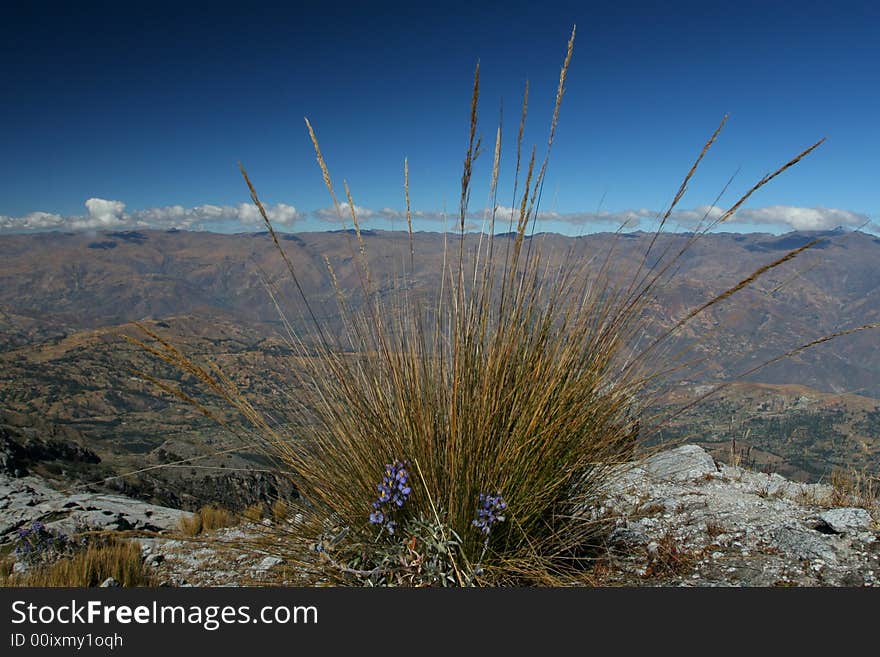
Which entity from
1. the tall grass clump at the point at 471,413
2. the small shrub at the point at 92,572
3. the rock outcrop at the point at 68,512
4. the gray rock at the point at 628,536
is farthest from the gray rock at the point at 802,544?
the rock outcrop at the point at 68,512

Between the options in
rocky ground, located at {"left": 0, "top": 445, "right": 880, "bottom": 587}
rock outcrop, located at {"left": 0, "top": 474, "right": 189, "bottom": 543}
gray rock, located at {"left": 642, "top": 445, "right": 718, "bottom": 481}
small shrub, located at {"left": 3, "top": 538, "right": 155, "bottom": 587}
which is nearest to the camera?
rocky ground, located at {"left": 0, "top": 445, "right": 880, "bottom": 587}

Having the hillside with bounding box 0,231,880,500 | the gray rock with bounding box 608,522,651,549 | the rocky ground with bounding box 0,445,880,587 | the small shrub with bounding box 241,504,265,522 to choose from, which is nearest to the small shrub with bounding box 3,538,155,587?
the rocky ground with bounding box 0,445,880,587

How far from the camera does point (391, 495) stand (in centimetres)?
203

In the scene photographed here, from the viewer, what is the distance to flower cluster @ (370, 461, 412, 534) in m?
1.97

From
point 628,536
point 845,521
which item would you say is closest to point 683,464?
point 845,521

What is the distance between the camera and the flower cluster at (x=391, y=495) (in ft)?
6.46

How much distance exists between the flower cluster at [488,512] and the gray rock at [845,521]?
84.0 inches

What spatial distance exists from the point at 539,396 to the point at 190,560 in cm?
296

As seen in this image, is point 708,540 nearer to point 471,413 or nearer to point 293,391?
point 471,413

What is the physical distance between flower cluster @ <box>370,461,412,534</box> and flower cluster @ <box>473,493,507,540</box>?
295 millimetres

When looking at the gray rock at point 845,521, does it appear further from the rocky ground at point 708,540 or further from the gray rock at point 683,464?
the gray rock at point 683,464

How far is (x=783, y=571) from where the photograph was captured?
2404mm

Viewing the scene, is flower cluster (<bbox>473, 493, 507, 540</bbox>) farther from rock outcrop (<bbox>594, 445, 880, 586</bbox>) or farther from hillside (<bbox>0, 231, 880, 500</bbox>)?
hillside (<bbox>0, 231, 880, 500</bbox>)

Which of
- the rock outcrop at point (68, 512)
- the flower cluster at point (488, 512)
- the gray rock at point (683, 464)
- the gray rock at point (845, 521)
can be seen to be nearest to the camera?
the flower cluster at point (488, 512)
